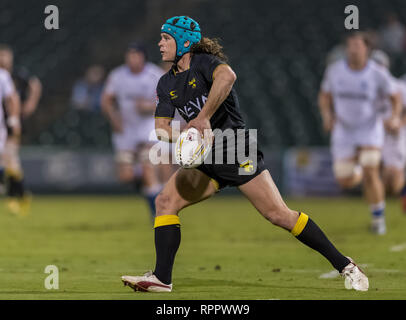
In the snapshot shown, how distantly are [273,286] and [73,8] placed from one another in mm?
21019

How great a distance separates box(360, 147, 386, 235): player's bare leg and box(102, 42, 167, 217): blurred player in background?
11.9ft

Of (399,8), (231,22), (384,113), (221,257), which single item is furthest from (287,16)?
(221,257)

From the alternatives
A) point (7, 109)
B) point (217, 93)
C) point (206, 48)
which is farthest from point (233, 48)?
point (217, 93)

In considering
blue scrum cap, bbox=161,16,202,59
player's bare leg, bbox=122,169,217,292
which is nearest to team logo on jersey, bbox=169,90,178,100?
blue scrum cap, bbox=161,16,202,59

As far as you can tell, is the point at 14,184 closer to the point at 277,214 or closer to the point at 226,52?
the point at 277,214

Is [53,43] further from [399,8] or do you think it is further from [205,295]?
[205,295]

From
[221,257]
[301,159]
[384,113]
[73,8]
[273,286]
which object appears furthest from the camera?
[73,8]

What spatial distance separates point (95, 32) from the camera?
87.5 ft

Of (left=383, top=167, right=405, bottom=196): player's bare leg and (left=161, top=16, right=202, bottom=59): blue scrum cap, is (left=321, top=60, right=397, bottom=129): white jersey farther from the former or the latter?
(left=161, top=16, right=202, bottom=59): blue scrum cap

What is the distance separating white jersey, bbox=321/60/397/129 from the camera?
40.8ft

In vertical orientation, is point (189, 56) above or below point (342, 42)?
below

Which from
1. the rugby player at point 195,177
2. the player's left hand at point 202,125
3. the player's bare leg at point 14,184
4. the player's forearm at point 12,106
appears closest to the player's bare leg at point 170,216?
the rugby player at point 195,177

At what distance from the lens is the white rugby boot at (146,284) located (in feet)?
22.2

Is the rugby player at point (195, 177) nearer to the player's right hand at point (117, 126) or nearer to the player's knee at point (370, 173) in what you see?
the player's knee at point (370, 173)
